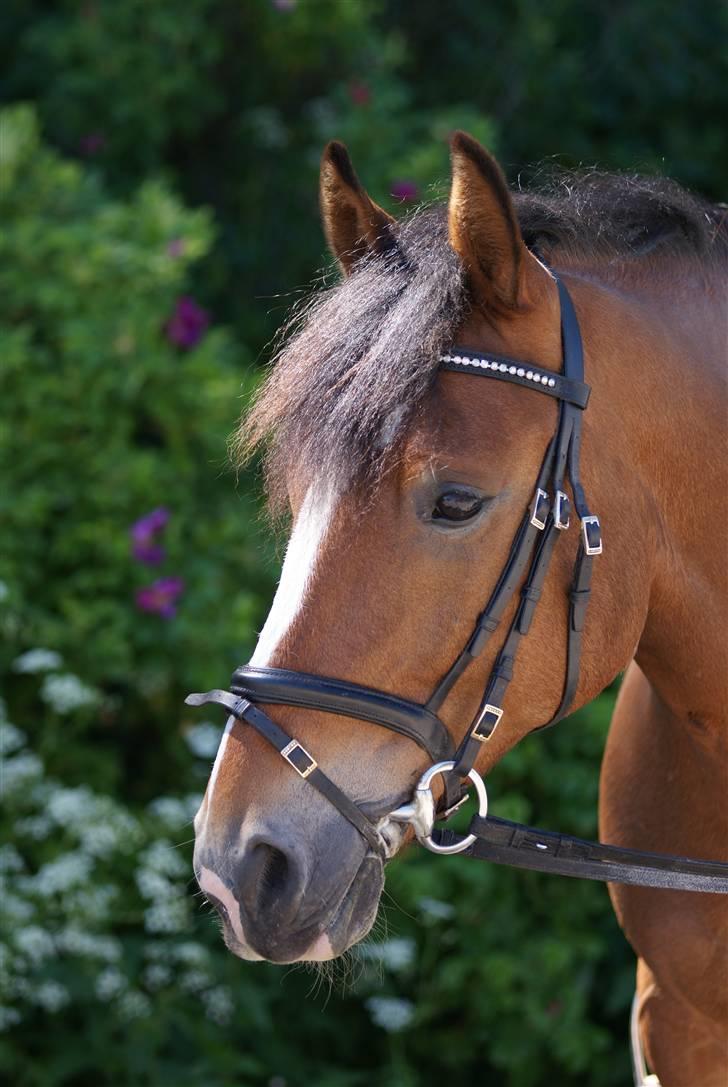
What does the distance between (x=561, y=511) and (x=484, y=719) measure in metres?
0.29

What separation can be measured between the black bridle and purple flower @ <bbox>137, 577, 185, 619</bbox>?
177 centimetres

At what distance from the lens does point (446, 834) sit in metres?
1.67

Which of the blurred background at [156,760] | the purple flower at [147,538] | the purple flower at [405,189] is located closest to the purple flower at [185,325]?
the blurred background at [156,760]

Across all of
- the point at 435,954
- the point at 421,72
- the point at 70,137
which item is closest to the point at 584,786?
the point at 435,954

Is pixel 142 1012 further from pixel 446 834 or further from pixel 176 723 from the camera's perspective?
pixel 446 834

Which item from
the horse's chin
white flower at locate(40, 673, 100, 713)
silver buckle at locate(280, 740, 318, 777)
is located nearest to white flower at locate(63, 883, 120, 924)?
white flower at locate(40, 673, 100, 713)

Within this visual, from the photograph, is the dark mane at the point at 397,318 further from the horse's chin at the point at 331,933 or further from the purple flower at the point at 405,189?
the purple flower at the point at 405,189

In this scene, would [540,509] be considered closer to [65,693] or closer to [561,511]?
[561,511]

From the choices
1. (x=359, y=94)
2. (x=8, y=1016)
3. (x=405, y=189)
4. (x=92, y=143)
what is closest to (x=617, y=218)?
(x=405, y=189)

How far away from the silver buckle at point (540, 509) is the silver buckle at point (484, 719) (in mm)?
244

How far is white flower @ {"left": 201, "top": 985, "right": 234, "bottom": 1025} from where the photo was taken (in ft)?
10.8

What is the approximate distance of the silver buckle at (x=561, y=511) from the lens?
163cm

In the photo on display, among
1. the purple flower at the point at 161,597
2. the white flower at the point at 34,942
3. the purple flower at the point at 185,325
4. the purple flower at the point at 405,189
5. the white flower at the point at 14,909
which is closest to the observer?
the white flower at the point at 34,942

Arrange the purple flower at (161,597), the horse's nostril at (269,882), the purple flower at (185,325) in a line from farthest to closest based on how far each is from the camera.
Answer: the purple flower at (185,325) → the purple flower at (161,597) → the horse's nostril at (269,882)
